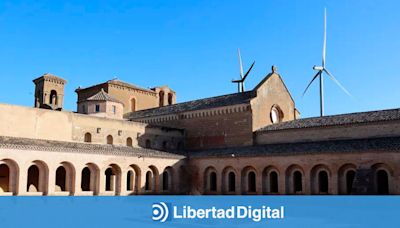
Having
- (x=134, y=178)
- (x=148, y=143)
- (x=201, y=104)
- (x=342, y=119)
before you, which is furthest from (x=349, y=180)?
(x=148, y=143)

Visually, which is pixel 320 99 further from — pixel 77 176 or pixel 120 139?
pixel 77 176

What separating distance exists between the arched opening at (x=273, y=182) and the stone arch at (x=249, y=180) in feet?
4.98

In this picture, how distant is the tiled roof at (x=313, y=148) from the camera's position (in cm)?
2881

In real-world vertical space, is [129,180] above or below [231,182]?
above

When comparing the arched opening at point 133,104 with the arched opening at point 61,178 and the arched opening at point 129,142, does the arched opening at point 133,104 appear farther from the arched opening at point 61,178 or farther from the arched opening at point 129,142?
the arched opening at point 61,178

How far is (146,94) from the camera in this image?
5625 cm

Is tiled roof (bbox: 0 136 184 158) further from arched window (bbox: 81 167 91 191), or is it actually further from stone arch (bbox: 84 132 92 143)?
arched window (bbox: 81 167 91 191)

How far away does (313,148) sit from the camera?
32031mm

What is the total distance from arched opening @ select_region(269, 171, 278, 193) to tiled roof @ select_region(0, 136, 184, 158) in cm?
908

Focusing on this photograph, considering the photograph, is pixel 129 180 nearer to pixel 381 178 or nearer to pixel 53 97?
pixel 381 178

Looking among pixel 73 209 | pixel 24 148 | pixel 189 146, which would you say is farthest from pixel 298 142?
pixel 24 148

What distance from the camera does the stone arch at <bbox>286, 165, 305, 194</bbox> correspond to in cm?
3288

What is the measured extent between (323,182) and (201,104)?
54.5 ft

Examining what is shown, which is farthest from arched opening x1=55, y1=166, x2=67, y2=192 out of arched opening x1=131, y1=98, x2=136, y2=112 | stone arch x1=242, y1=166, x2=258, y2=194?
arched opening x1=131, y1=98, x2=136, y2=112
